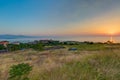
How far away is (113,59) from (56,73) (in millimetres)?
2240

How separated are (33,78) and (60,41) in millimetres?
90106

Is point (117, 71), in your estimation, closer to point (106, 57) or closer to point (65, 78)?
point (65, 78)

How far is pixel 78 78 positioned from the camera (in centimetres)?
446

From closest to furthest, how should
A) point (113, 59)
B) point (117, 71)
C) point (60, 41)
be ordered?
1. point (117, 71)
2. point (113, 59)
3. point (60, 41)

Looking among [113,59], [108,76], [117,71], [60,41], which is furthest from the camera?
[60,41]

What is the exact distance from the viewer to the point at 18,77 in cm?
434

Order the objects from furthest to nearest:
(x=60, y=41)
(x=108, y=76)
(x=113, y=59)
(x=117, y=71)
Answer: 1. (x=60, y=41)
2. (x=113, y=59)
3. (x=117, y=71)
4. (x=108, y=76)

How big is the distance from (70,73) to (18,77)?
123 centimetres

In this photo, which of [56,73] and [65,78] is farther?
[56,73]

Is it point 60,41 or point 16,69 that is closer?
point 16,69

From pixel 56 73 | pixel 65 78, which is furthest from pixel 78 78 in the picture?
pixel 56 73

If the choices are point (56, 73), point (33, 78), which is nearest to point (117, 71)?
point (56, 73)

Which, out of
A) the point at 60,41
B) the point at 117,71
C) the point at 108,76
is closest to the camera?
the point at 108,76

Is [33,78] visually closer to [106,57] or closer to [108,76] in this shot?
[108,76]
